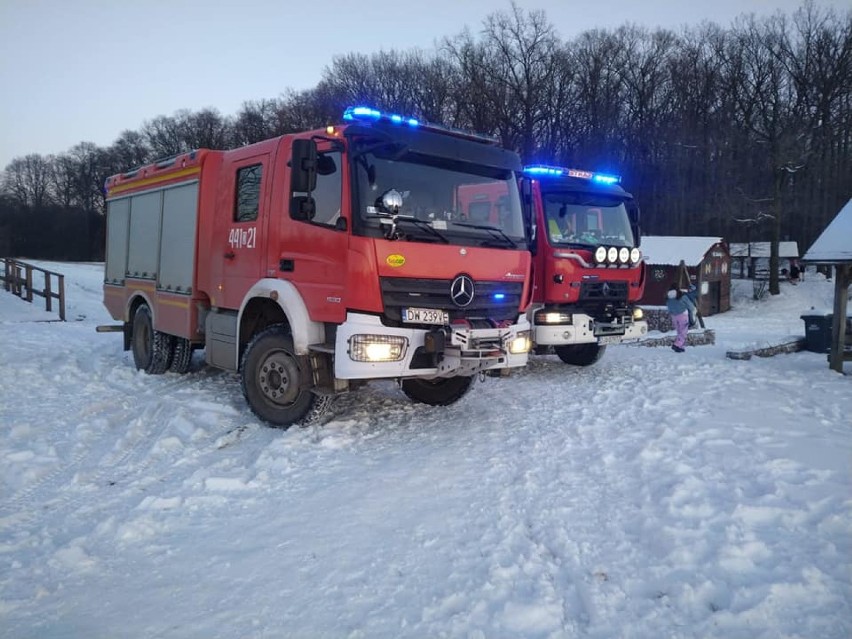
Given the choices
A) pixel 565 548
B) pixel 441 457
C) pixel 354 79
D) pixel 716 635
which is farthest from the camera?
pixel 354 79

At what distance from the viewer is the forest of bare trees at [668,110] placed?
1750 inches

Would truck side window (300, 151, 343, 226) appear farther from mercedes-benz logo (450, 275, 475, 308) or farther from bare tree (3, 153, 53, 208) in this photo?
bare tree (3, 153, 53, 208)

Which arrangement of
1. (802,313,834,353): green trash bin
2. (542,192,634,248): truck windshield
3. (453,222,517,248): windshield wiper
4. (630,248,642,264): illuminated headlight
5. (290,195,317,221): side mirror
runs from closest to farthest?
(290,195,317,221): side mirror
(453,222,517,248): windshield wiper
(542,192,634,248): truck windshield
(630,248,642,264): illuminated headlight
(802,313,834,353): green trash bin

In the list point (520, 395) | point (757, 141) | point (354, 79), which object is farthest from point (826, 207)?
point (520, 395)

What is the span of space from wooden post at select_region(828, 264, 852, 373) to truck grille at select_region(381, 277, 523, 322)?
6252 mm

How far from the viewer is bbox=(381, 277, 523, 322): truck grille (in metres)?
5.70

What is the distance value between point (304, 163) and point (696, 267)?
31.3 metres

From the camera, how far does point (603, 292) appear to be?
9641 mm

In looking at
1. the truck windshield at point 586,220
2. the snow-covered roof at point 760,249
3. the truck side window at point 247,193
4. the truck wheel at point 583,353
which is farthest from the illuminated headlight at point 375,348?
the snow-covered roof at point 760,249

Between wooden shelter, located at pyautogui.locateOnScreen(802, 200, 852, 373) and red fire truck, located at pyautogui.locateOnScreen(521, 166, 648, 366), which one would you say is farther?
wooden shelter, located at pyautogui.locateOnScreen(802, 200, 852, 373)

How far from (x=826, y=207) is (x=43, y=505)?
168 feet

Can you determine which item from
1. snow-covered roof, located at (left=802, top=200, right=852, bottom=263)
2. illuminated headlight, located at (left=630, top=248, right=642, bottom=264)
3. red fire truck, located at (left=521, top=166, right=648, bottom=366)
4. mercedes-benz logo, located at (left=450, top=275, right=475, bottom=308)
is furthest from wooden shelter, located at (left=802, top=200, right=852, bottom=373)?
mercedes-benz logo, located at (left=450, top=275, right=475, bottom=308)

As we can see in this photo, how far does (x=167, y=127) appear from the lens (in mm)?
70250

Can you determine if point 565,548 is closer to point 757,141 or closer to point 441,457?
point 441,457
